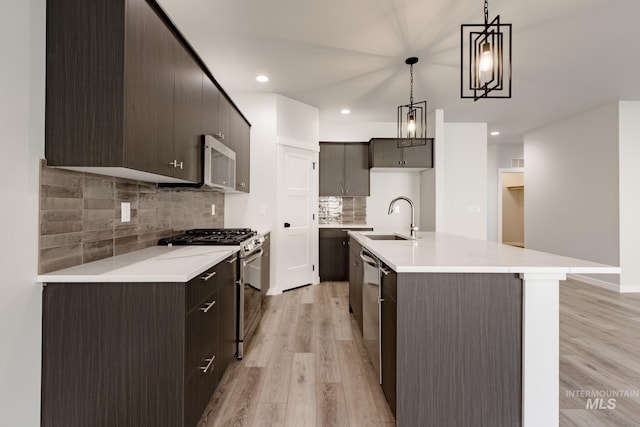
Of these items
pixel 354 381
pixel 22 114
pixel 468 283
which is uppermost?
pixel 22 114

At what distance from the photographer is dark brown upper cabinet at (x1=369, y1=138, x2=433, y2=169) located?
15.8ft

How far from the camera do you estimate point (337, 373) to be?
2.12 metres

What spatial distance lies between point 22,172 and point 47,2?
0.76 metres

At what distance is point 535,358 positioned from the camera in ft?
4.70

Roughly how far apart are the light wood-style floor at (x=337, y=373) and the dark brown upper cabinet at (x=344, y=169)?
7.58 ft

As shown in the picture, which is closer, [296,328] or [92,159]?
[92,159]

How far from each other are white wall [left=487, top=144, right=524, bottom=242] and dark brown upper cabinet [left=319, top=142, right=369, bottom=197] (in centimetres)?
371

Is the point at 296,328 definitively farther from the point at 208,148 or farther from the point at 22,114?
the point at 22,114

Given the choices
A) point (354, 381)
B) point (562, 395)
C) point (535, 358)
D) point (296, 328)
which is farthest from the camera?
point (296, 328)

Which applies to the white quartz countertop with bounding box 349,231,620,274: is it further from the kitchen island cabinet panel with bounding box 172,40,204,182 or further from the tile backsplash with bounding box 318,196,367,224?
the tile backsplash with bounding box 318,196,367,224

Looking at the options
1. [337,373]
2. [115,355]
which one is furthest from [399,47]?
[115,355]

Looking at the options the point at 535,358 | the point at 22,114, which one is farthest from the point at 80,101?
the point at 535,358

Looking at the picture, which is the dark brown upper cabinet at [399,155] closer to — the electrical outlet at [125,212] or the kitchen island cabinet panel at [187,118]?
the kitchen island cabinet panel at [187,118]

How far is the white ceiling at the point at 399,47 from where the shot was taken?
92.7 inches
